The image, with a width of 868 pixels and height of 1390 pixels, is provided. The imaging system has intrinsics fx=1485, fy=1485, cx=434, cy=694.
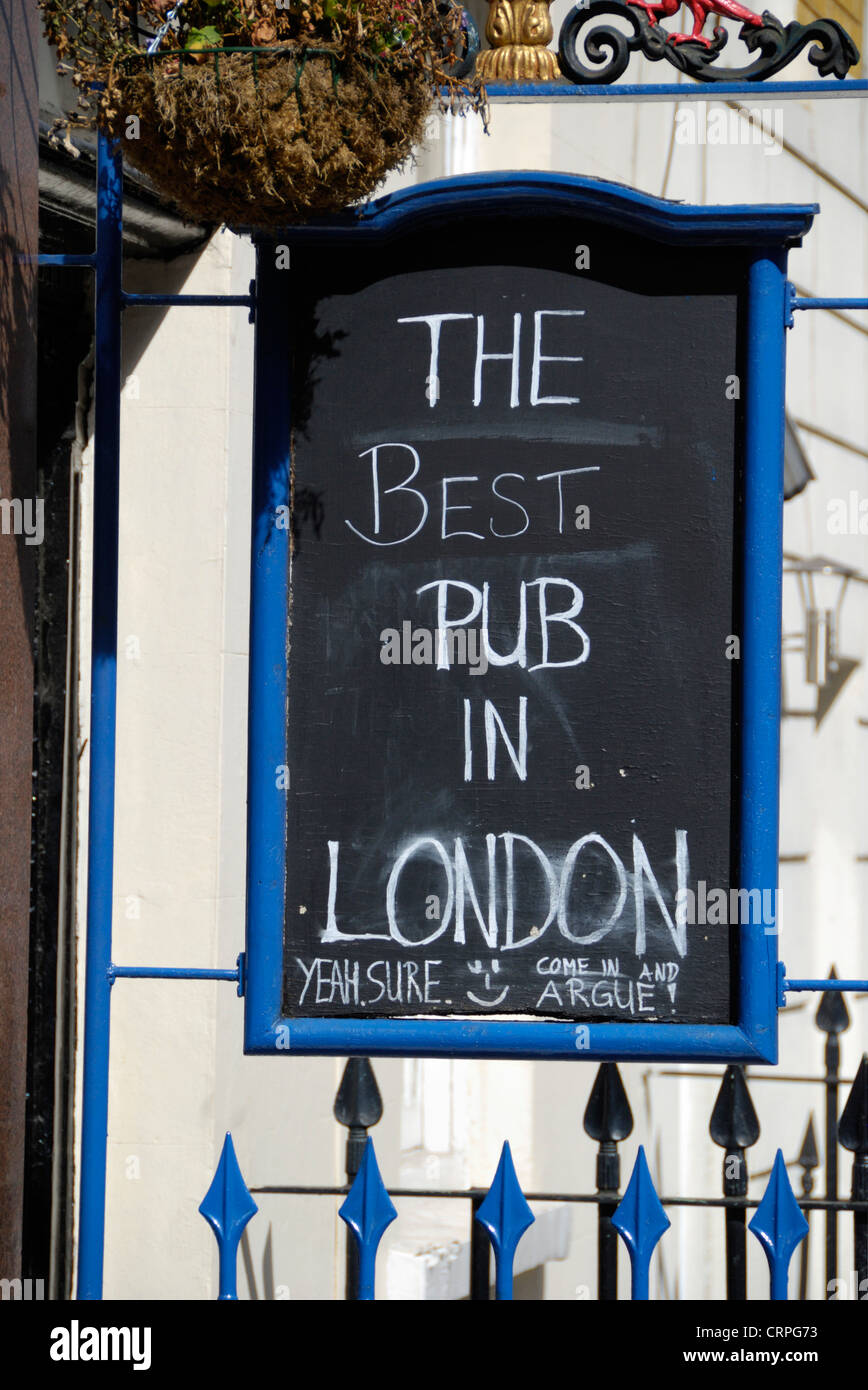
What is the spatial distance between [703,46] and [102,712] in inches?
72.3

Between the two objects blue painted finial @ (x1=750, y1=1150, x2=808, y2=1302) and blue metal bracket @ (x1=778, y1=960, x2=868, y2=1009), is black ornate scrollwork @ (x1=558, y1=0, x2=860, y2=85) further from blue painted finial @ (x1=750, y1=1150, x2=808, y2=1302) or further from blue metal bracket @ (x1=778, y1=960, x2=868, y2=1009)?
blue painted finial @ (x1=750, y1=1150, x2=808, y2=1302)

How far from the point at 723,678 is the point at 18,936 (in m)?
1.59

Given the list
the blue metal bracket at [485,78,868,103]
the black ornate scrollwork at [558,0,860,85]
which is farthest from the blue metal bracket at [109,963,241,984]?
the black ornate scrollwork at [558,0,860,85]

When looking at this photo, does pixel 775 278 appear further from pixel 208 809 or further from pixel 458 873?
pixel 208 809

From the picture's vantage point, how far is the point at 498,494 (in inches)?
110

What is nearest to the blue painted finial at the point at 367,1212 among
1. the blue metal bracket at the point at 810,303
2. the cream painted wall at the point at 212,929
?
the cream painted wall at the point at 212,929

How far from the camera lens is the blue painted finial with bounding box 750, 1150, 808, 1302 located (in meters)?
2.97

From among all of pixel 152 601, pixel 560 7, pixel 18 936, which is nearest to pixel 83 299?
pixel 152 601

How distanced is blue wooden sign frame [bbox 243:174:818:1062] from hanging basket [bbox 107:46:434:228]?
14 centimetres

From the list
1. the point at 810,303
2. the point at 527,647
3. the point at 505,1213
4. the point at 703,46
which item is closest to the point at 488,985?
the point at 505,1213

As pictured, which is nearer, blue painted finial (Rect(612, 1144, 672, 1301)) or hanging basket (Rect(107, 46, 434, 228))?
hanging basket (Rect(107, 46, 434, 228))

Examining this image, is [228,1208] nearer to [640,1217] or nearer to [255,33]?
[640,1217]

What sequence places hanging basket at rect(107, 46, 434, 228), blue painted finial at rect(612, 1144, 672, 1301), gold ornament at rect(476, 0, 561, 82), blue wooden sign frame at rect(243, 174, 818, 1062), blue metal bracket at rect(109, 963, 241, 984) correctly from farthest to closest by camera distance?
1. gold ornament at rect(476, 0, 561, 82)
2. blue painted finial at rect(612, 1144, 672, 1301)
3. blue metal bracket at rect(109, 963, 241, 984)
4. blue wooden sign frame at rect(243, 174, 818, 1062)
5. hanging basket at rect(107, 46, 434, 228)

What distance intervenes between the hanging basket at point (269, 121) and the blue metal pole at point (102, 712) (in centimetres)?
32
